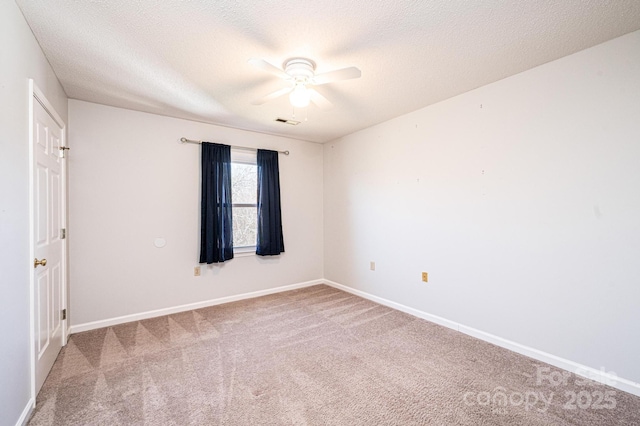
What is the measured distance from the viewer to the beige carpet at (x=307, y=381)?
1724 millimetres

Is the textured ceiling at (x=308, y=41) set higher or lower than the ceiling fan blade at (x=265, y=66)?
higher

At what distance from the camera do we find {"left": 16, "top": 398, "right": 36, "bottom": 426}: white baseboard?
5.28ft

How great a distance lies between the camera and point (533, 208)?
2.38m

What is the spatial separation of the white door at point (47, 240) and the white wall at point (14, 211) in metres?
0.16

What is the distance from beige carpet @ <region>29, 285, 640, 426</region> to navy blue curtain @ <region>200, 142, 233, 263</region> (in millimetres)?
940

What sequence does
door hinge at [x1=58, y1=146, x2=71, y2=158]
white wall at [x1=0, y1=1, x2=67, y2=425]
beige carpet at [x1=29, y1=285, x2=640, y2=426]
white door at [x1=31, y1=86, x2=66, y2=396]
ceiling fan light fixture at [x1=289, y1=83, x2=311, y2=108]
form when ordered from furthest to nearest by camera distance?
door hinge at [x1=58, y1=146, x2=71, y2=158], ceiling fan light fixture at [x1=289, y1=83, x2=311, y2=108], white door at [x1=31, y1=86, x2=66, y2=396], beige carpet at [x1=29, y1=285, x2=640, y2=426], white wall at [x1=0, y1=1, x2=67, y2=425]

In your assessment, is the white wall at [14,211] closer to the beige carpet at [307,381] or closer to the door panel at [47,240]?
the door panel at [47,240]

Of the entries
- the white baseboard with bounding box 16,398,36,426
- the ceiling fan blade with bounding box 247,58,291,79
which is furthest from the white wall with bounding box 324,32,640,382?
the white baseboard with bounding box 16,398,36,426

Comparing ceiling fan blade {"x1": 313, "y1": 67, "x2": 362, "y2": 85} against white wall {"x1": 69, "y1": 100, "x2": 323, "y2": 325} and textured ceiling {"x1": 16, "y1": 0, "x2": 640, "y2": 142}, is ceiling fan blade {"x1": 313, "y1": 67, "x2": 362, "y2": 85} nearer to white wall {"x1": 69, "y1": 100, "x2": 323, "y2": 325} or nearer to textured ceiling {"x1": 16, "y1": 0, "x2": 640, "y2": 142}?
textured ceiling {"x1": 16, "y1": 0, "x2": 640, "y2": 142}

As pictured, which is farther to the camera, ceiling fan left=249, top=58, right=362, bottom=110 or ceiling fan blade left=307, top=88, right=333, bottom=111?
ceiling fan blade left=307, top=88, right=333, bottom=111

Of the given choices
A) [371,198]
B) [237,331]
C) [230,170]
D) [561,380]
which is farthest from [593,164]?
[230,170]

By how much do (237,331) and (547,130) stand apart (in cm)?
341

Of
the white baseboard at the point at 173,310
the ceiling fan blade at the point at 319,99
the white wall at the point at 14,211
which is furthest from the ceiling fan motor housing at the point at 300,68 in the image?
the white baseboard at the point at 173,310

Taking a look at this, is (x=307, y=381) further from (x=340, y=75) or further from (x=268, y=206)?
(x=268, y=206)
